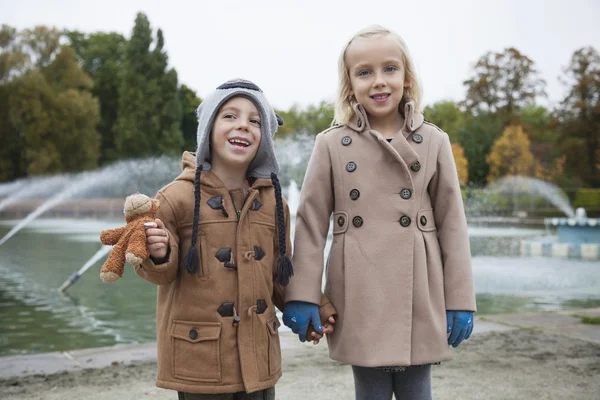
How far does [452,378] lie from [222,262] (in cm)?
237

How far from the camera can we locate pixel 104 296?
909 cm

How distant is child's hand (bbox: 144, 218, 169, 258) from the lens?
247cm

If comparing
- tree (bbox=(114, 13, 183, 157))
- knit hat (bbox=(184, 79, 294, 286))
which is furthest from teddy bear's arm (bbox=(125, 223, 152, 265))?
tree (bbox=(114, 13, 183, 157))

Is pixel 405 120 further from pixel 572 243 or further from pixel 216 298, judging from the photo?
pixel 572 243

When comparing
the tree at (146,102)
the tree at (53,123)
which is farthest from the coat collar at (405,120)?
the tree at (146,102)

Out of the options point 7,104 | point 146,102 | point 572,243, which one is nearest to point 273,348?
point 572,243

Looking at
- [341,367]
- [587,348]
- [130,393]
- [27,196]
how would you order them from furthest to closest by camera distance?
[27,196]
[587,348]
[341,367]
[130,393]

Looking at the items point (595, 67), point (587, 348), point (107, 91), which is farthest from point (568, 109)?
point (587, 348)

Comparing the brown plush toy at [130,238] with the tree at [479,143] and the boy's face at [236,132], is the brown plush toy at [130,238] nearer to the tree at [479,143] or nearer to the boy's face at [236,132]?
the boy's face at [236,132]

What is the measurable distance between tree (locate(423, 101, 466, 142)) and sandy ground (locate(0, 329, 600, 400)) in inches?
1728

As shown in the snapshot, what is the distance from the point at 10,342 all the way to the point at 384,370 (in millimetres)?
4735

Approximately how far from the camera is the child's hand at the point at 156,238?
2473 millimetres

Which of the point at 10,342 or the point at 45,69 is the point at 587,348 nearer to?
the point at 10,342

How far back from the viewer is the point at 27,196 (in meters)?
36.2
